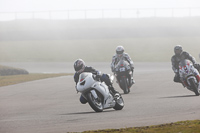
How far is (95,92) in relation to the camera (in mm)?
12883

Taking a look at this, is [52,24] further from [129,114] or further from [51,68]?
[129,114]

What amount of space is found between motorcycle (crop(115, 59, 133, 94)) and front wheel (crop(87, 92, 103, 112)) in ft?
22.8

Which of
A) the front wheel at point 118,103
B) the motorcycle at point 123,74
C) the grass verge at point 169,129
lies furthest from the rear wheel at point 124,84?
the grass verge at point 169,129

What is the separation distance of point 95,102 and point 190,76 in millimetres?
4870

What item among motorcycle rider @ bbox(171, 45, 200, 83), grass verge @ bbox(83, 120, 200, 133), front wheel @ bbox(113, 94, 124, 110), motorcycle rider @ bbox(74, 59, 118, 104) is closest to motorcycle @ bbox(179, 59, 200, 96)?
motorcycle rider @ bbox(171, 45, 200, 83)

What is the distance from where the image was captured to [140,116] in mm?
→ 11586

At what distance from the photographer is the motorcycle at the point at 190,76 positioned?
16797 mm

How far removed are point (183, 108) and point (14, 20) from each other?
7541 centimetres

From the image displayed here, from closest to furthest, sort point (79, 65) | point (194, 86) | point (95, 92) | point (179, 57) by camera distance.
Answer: point (95, 92) → point (79, 65) → point (194, 86) → point (179, 57)

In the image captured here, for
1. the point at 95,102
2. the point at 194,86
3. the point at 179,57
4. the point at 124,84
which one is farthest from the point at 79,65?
the point at 124,84

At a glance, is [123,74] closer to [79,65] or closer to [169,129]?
[79,65]

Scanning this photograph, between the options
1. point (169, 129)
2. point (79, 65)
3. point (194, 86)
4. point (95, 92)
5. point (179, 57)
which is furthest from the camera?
point (179, 57)

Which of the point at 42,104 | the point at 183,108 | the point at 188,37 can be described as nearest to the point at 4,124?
the point at 183,108

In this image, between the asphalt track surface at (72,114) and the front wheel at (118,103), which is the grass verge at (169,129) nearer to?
the asphalt track surface at (72,114)
